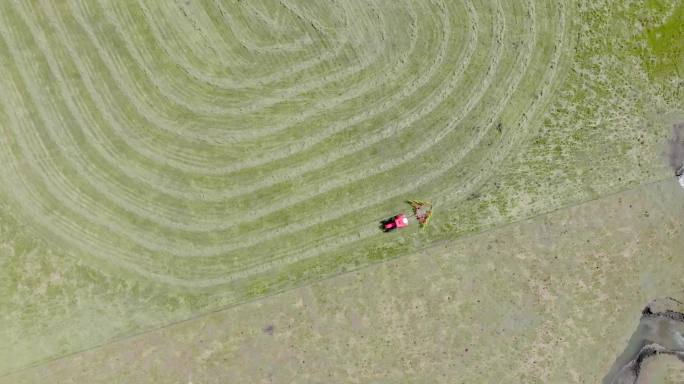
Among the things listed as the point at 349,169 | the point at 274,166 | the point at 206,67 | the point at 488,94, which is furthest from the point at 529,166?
the point at 206,67

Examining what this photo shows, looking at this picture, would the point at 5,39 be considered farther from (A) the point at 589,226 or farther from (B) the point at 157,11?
(A) the point at 589,226

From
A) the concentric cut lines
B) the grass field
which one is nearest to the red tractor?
the grass field

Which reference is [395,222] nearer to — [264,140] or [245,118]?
[264,140]

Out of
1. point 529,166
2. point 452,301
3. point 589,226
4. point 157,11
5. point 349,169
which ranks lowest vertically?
point 452,301

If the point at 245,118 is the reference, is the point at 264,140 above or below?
below

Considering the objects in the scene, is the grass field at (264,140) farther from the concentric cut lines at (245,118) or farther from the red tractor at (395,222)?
the red tractor at (395,222)

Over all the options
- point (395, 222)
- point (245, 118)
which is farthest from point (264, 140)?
point (395, 222)

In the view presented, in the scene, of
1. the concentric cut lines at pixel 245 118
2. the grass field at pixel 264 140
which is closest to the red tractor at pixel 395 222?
the grass field at pixel 264 140
